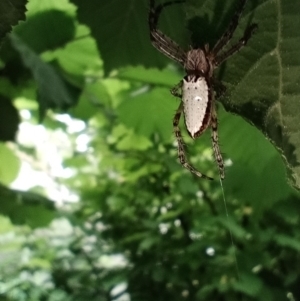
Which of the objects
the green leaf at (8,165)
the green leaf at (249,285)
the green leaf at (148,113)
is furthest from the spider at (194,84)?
the green leaf at (249,285)

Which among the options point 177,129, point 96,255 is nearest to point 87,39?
point 177,129

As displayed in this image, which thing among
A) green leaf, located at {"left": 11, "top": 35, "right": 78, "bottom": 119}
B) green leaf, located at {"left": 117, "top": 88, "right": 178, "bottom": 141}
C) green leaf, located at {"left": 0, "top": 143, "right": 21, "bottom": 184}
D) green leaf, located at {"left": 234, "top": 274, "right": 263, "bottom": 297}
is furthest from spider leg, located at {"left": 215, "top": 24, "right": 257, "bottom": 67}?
green leaf, located at {"left": 234, "top": 274, "right": 263, "bottom": 297}

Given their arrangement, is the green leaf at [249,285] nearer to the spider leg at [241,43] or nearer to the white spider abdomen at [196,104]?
the white spider abdomen at [196,104]

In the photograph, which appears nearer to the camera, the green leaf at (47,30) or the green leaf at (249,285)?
the green leaf at (47,30)

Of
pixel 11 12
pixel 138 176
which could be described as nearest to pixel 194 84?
pixel 11 12

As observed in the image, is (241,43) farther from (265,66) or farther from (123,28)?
(123,28)

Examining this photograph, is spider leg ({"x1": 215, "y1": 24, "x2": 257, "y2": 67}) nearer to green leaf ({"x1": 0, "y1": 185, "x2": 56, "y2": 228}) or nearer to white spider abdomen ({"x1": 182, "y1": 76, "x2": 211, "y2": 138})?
white spider abdomen ({"x1": 182, "y1": 76, "x2": 211, "y2": 138})
